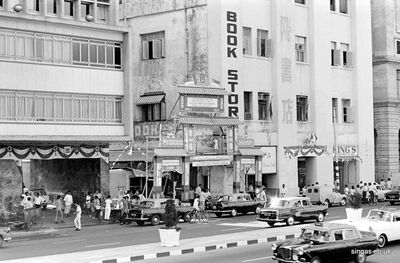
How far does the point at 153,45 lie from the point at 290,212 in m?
26.1

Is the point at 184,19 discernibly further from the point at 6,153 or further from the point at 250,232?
the point at 250,232

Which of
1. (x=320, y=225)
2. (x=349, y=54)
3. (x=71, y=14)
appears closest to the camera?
(x=320, y=225)

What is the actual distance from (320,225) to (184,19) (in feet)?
113

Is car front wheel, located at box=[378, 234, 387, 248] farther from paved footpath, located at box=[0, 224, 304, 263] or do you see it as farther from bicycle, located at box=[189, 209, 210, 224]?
bicycle, located at box=[189, 209, 210, 224]

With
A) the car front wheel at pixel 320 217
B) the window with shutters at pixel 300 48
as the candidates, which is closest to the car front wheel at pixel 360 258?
the car front wheel at pixel 320 217

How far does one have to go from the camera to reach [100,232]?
34938 mm

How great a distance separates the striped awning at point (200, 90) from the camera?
4678 centimetres

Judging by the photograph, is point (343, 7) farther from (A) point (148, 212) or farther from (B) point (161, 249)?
(B) point (161, 249)

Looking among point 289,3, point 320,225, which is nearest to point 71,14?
point 289,3

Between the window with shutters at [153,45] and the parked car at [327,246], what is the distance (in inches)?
1410

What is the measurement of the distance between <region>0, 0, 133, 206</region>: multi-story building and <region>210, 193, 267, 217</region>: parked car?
23.2 feet

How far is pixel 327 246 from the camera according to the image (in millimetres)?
20250

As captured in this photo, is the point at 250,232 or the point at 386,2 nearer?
the point at 250,232

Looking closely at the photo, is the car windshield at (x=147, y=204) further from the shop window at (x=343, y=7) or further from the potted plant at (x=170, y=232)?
the shop window at (x=343, y=7)
